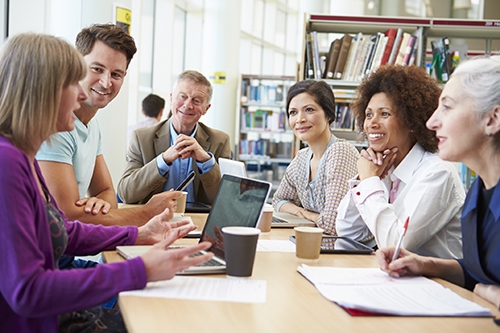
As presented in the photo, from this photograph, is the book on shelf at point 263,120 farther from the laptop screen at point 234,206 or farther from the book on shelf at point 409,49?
the laptop screen at point 234,206

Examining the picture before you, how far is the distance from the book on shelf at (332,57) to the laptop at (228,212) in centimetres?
296

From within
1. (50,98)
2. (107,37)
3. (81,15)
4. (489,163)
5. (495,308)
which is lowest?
(495,308)

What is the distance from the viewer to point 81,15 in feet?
12.0

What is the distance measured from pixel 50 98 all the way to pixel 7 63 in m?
0.12

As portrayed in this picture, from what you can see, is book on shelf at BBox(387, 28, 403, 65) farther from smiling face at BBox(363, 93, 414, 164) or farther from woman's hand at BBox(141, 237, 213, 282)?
woman's hand at BBox(141, 237, 213, 282)

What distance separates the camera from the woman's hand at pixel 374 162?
210 cm

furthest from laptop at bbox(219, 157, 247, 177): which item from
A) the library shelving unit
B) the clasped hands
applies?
the library shelving unit

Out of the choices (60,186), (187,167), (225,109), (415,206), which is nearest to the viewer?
(415,206)

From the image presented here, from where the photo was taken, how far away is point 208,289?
1261 millimetres

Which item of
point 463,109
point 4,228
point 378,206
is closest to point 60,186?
point 4,228

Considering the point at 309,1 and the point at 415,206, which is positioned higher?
the point at 309,1

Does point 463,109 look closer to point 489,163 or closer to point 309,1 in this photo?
point 489,163

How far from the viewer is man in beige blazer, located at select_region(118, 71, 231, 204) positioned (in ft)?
9.19

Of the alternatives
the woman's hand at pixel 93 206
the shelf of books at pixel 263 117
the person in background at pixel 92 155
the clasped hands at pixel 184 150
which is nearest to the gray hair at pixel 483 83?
the person in background at pixel 92 155
